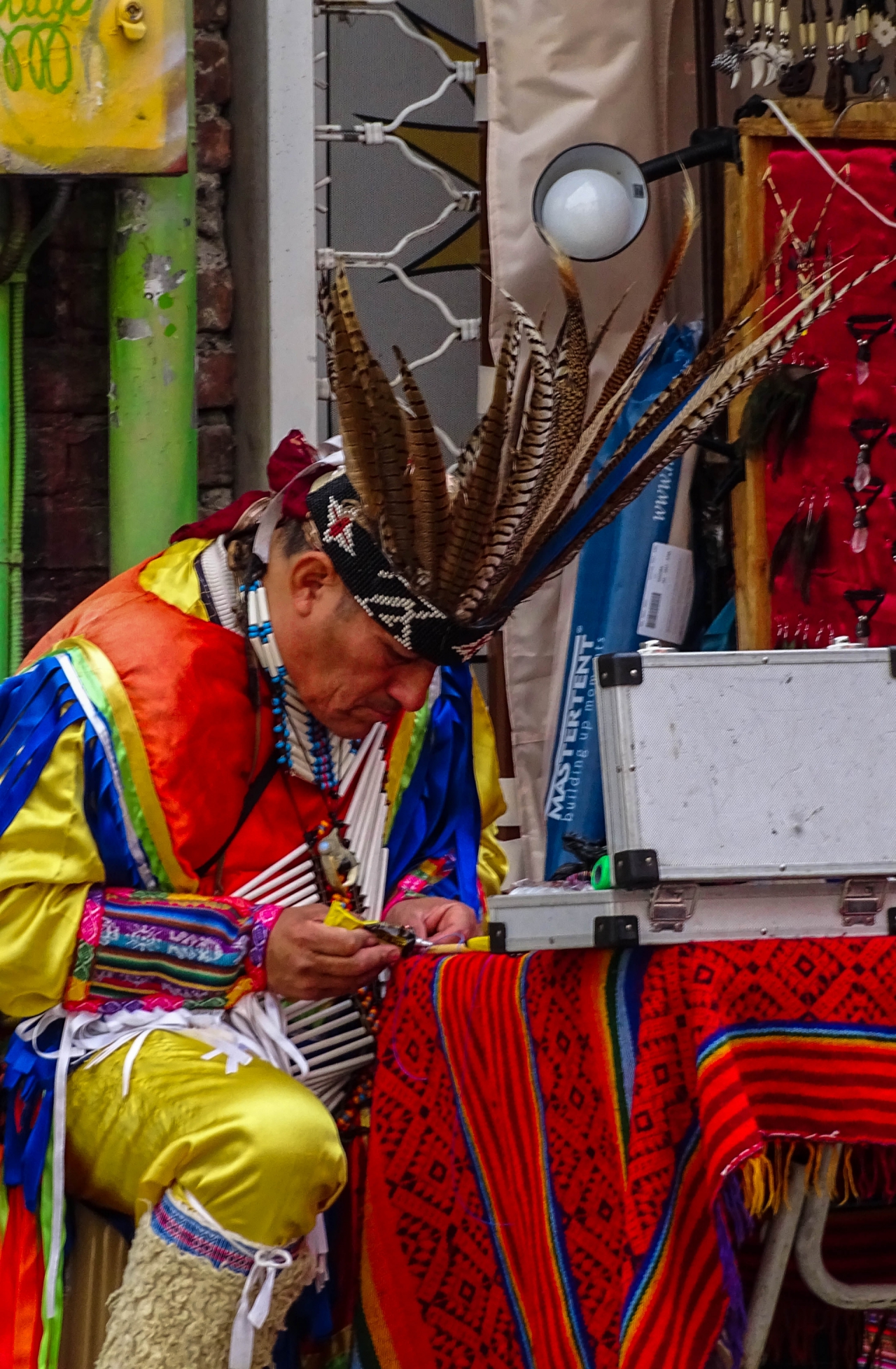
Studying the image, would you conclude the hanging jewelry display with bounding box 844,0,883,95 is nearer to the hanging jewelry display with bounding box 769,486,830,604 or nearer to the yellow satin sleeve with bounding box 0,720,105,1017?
the hanging jewelry display with bounding box 769,486,830,604

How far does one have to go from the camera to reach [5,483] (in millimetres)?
3572

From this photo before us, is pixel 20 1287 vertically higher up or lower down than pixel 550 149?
lower down

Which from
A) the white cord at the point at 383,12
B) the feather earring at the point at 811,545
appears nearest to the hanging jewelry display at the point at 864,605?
the feather earring at the point at 811,545

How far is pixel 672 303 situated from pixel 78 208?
1286 millimetres

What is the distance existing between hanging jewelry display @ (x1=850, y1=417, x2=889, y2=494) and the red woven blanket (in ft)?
5.17

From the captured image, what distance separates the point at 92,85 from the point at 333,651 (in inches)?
61.4

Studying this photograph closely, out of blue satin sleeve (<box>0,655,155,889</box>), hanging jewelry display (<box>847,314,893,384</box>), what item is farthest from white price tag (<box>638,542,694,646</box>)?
blue satin sleeve (<box>0,655,155,889</box>)

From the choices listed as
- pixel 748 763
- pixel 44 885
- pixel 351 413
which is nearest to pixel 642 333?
pixel 351 413

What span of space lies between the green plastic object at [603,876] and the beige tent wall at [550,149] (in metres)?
1.86

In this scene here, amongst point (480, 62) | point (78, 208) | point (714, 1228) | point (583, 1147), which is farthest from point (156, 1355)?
point (480, 62)

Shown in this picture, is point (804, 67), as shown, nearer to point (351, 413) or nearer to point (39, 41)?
point (39, 41)

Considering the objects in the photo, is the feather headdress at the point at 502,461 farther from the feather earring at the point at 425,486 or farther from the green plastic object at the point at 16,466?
the green plastic object at the point at 16,466

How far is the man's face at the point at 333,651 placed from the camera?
236 cm

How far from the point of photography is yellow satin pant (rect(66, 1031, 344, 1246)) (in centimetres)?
206
